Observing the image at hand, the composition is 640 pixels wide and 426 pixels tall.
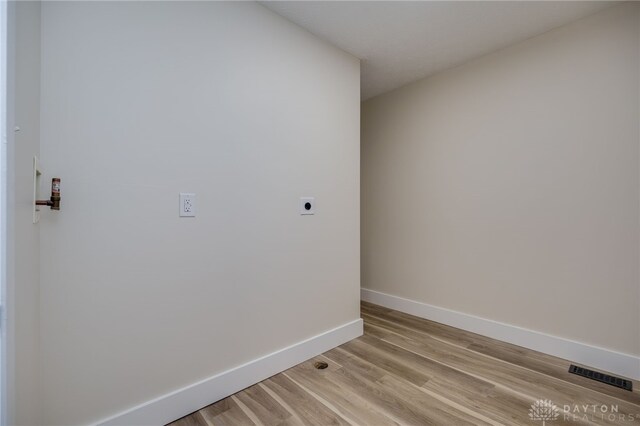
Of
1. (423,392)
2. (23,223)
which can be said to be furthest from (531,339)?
(23,223)

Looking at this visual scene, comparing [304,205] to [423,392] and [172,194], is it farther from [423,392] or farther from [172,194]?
[423,392]

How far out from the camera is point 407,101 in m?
3.22

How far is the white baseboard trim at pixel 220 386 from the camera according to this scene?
1492mm

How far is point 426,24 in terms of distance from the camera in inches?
85.4

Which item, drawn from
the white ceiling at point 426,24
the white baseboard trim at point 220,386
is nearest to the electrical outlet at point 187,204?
the white baseboard trim at point 220,386

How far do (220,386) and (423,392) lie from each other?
122cm

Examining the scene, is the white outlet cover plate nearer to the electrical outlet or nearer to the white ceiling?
the electrical outlet

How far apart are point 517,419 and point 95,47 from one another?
280 cm

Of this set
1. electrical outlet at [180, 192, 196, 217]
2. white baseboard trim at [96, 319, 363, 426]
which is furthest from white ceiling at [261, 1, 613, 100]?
white baseboard trim at [96, 319, 363, 426]

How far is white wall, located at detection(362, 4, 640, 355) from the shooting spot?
78.9 inches

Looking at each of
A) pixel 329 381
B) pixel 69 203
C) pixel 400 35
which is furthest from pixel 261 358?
pixel 400 35

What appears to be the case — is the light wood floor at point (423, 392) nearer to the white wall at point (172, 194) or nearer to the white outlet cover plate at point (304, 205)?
the white wall at point (172, 194)

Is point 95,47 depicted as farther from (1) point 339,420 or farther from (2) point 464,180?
(2) point 464,180

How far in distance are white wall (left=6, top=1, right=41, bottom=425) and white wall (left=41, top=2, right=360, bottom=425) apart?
0.10m
